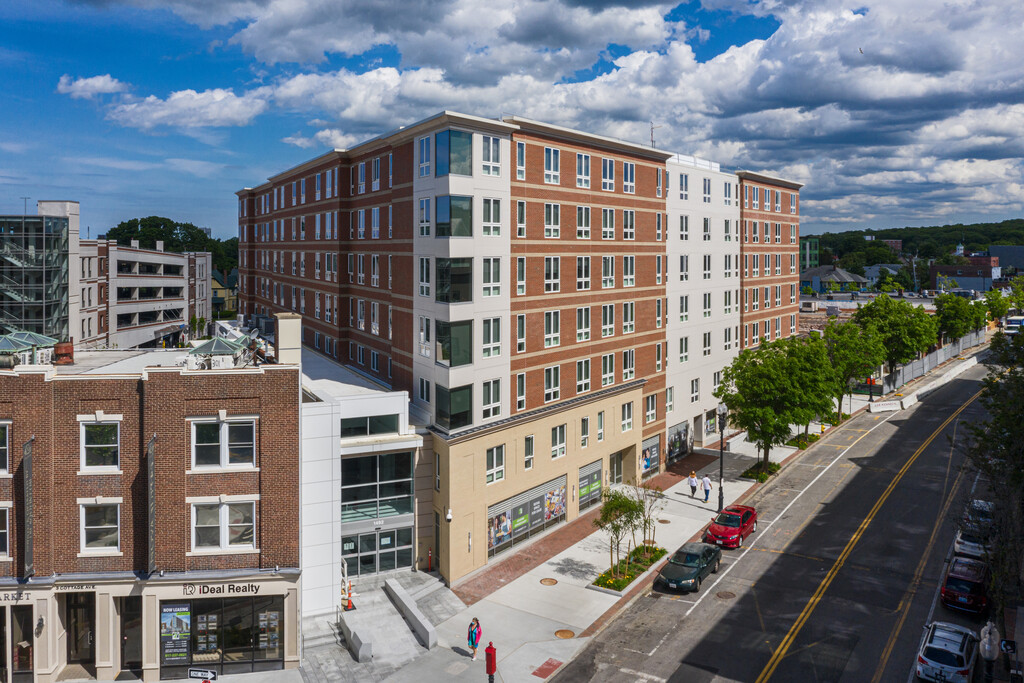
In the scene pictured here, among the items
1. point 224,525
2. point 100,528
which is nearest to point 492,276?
Result: point 224,525

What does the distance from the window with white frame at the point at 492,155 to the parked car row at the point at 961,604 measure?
24.4 meters

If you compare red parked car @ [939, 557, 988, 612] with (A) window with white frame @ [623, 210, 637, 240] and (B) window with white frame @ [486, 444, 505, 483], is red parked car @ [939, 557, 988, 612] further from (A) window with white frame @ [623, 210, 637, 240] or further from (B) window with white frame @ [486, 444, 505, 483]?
(A) window with white frame @ [623, 210, 637, 240]

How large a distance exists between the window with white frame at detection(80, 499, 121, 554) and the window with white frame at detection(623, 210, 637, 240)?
30.7m

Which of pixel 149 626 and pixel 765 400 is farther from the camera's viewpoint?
pixel 765 400

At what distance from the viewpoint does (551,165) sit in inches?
1428

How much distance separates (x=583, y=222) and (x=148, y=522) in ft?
85.6

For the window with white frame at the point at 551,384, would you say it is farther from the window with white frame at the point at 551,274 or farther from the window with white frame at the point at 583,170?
the window with white frame at the point at 583,170

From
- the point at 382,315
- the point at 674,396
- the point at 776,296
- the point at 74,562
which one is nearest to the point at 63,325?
the point at 382,315

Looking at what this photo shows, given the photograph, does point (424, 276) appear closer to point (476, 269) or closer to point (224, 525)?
point (476, 269)

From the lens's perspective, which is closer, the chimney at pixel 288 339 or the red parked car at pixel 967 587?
the red parked car at pixel 967 587

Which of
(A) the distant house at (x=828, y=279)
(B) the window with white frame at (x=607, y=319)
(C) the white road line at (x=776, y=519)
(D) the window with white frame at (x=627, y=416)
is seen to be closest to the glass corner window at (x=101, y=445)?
(C) the white road line at (x=776, y=519)

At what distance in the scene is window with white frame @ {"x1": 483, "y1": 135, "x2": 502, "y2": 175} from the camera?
3228 centimetres

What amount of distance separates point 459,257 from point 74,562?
1864 cm

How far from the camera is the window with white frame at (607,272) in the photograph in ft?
134
